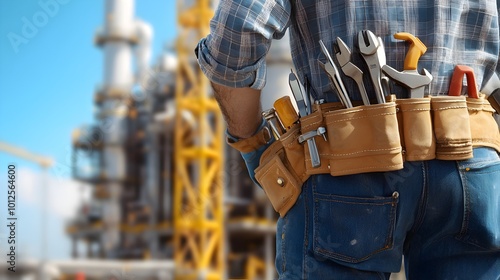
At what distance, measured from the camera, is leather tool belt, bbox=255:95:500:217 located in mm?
919

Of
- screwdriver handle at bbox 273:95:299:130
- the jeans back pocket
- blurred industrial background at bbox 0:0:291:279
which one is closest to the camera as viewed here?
the jeans back pocket

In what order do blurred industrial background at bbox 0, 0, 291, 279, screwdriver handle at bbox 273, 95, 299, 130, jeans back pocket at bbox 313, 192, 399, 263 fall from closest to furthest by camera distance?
jeans back pocket at bbox 313, 192, 399, 263 < screwdriver handle at bbox 273, 95, 299, 130 < blurred industrial background at bbox 0, 0, 291, 279

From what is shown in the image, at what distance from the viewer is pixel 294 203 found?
0.96 meters

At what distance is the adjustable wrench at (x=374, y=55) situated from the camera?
93 cm

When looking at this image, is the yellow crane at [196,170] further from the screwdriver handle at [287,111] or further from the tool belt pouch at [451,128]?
the tool belt pouch at [451,128]

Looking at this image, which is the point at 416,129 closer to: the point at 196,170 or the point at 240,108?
the point at 240,108

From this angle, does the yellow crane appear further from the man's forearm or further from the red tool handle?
the red tool handle

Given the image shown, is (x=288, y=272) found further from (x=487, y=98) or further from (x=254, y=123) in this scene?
(x=487, y=98)

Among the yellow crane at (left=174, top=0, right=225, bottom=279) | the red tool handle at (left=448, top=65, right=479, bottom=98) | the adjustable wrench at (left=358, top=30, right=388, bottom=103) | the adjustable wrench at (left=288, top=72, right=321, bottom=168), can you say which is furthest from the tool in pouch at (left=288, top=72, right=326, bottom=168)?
the yellow crane at (left=174, top=0, right=225, bottom=279)

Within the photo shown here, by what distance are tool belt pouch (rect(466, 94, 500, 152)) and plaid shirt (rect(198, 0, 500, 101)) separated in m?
0.05

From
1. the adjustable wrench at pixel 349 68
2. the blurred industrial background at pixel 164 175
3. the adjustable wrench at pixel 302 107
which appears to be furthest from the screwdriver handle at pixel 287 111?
the blurred industrial background at pixel 164 175

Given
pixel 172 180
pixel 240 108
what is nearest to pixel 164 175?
pixel 172 180

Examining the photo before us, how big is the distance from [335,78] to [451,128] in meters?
0.19

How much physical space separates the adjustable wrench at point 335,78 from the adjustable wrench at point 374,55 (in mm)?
46
